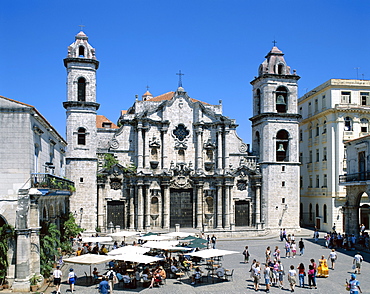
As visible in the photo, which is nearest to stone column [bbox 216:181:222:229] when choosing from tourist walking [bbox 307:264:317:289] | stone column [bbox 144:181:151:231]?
stone column [bbox 144:181:151:231]

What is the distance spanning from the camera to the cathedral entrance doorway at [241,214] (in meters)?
44.3

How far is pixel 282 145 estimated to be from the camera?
44969 millimetres

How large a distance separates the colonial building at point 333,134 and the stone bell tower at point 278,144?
443 centimetres

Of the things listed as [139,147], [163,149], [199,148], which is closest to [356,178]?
[199,148]

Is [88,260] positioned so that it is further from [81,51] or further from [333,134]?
[333,134]

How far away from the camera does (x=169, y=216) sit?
4253 cm

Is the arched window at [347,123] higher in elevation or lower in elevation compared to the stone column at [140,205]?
higher

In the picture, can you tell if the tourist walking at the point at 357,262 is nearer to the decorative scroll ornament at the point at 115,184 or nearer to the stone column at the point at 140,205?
the stone column at the point at 140,205

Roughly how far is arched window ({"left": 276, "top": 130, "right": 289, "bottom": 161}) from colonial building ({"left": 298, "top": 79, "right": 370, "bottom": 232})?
5.17 meters

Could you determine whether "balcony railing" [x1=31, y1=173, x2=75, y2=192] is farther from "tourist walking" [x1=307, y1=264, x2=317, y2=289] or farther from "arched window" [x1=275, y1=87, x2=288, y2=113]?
"arched window" [x1=275, y1=87, x2=288, y2=113]

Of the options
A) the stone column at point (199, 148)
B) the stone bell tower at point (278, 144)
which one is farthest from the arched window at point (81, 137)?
the stone bell tower at point (278, 144)

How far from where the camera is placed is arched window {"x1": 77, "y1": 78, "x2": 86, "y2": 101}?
40531 mm

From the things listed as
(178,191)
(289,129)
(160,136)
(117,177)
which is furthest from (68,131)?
(289,129)

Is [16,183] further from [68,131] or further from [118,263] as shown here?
[68,131]
